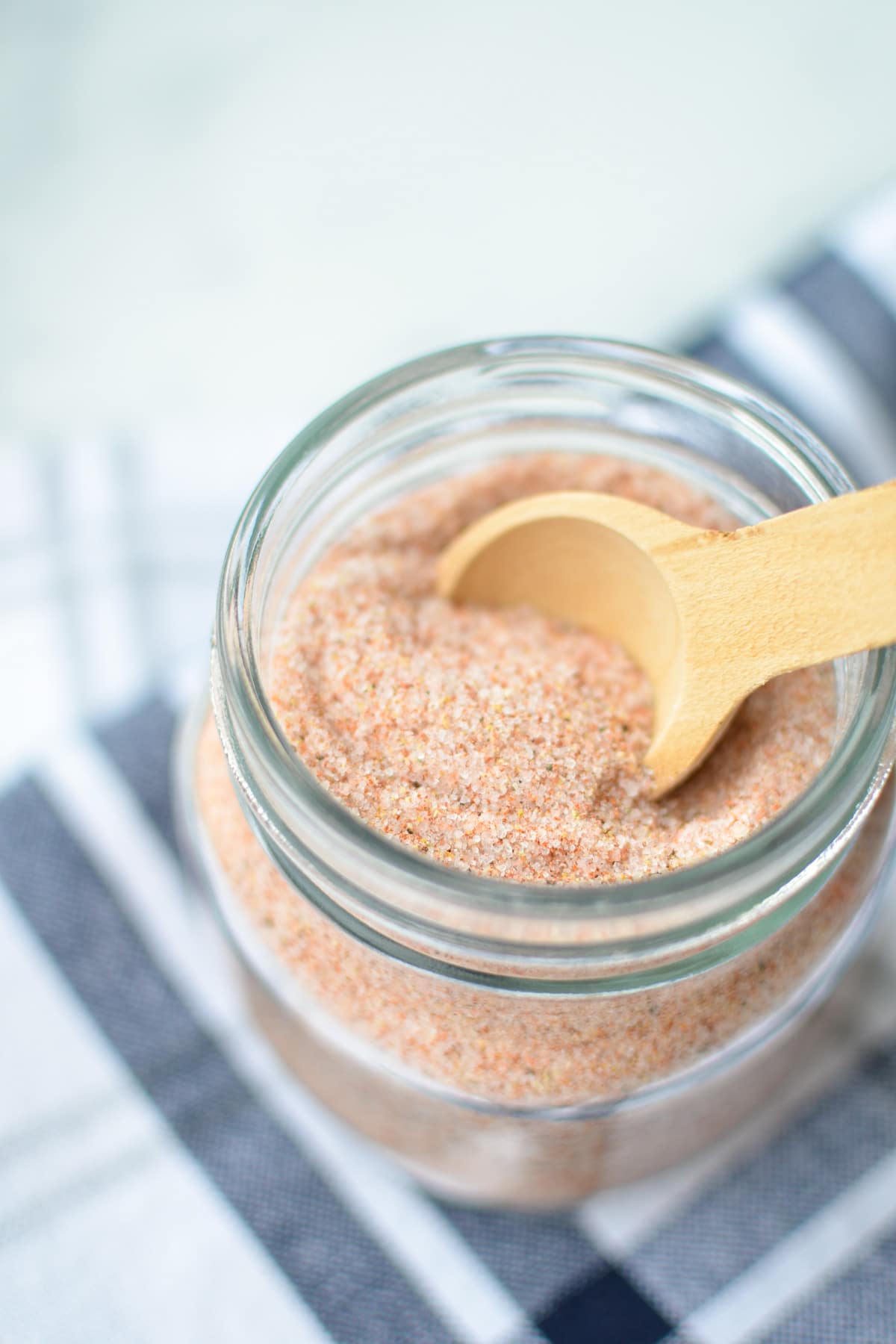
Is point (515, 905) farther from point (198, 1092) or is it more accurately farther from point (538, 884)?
point (198, 1092)

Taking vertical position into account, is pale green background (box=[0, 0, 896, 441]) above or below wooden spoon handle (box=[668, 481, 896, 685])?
above

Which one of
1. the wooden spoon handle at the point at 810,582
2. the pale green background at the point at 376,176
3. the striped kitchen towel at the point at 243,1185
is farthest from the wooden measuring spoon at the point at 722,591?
the pale green background at the point at 376,176

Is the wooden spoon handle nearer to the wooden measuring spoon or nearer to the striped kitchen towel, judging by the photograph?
the wooden measuring spoon

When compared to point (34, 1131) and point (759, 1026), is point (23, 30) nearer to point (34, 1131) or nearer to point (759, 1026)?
point (34, 1131)

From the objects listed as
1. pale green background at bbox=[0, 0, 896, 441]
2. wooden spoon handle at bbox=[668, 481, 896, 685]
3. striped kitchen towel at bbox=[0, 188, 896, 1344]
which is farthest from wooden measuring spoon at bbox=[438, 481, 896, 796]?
pale green background at bbox=[0, 0, 896, 441]

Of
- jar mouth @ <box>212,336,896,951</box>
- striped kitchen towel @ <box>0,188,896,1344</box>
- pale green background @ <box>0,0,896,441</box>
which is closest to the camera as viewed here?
jar mouth @ <box>212,336,896,951</box>

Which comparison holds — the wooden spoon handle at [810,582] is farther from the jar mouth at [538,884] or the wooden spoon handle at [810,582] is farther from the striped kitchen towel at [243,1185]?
the striped kitchen towel at [243,1185]

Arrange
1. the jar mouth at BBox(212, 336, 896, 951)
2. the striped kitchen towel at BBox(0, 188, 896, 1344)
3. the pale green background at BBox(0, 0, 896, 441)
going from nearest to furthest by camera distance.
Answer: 1. the jar mouth at BBox(212, 336, 896, 951)
2. the striped kitchen towel at BBox(0, 188, 896, 1344)
3. the pale green background at BBox(0, 0, 896, 441)

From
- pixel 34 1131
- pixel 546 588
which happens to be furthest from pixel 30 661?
pixel 546 588
